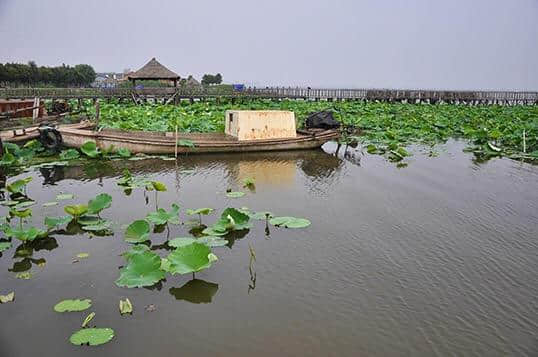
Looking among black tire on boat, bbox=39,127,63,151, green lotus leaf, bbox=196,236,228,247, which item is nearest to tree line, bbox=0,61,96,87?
black tire on boat, bbox=39,127,63,151

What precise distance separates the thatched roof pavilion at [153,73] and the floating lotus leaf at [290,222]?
761 inches

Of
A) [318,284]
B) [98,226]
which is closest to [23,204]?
[98,226]

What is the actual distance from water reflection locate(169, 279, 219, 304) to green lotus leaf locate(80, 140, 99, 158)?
20.9 ft

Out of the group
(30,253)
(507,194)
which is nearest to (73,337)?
(30,253)

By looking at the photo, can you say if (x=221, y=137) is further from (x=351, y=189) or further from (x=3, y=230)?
(x=3, y=230)

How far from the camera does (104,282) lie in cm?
411

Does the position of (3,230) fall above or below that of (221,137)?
below

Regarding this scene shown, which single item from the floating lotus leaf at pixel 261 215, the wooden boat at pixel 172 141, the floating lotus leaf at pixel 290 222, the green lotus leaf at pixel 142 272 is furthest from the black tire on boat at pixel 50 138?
the green lotus leaf at pixel 142 272

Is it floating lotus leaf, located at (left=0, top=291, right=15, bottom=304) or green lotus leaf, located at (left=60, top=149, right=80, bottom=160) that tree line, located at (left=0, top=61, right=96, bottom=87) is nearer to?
green lotus leaf, located at (left=60, top=149, right=80, bottom=160)

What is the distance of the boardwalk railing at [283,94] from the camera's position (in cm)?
2198

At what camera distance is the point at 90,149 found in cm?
953

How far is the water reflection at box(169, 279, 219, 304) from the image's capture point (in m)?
3.90

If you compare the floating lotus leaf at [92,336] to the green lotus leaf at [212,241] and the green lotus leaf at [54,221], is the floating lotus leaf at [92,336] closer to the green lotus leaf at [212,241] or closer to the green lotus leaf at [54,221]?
the green lotus leaf at [212,241]

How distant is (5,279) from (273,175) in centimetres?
552
